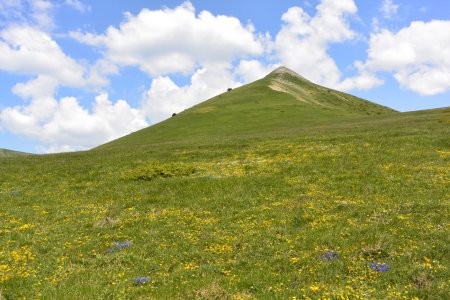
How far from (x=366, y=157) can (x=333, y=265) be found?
65.6ft

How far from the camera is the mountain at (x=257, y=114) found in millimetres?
86188

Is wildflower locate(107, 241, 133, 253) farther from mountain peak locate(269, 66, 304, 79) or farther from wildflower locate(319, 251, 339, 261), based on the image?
mountain peak locate(269, 66, 304, 79)

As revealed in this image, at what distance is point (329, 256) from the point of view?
567 inches

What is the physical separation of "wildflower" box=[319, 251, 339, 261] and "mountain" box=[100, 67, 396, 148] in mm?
58133

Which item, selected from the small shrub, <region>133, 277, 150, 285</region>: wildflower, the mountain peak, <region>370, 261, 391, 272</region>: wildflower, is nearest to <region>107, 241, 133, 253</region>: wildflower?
<region>133, 277, 150, 285</region>: wildflower

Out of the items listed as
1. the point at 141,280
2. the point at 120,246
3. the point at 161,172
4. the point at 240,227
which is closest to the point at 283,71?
the point at 161,172

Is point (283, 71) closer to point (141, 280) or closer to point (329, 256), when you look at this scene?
point (329, 256)

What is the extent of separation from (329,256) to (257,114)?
89142 millimetres

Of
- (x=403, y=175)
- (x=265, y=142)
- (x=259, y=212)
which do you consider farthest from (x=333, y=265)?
(x=265, y=142)

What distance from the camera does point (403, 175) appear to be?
25672 mm

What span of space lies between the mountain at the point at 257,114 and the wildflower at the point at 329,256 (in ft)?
191

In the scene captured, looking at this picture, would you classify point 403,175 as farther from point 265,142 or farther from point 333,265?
point 265,142

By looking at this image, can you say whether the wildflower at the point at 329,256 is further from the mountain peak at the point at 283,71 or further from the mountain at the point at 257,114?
the mountain peak at the point at 283,71

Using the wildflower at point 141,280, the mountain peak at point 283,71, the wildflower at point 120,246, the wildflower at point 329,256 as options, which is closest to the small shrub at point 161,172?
→ the wildflower at point 120,246
